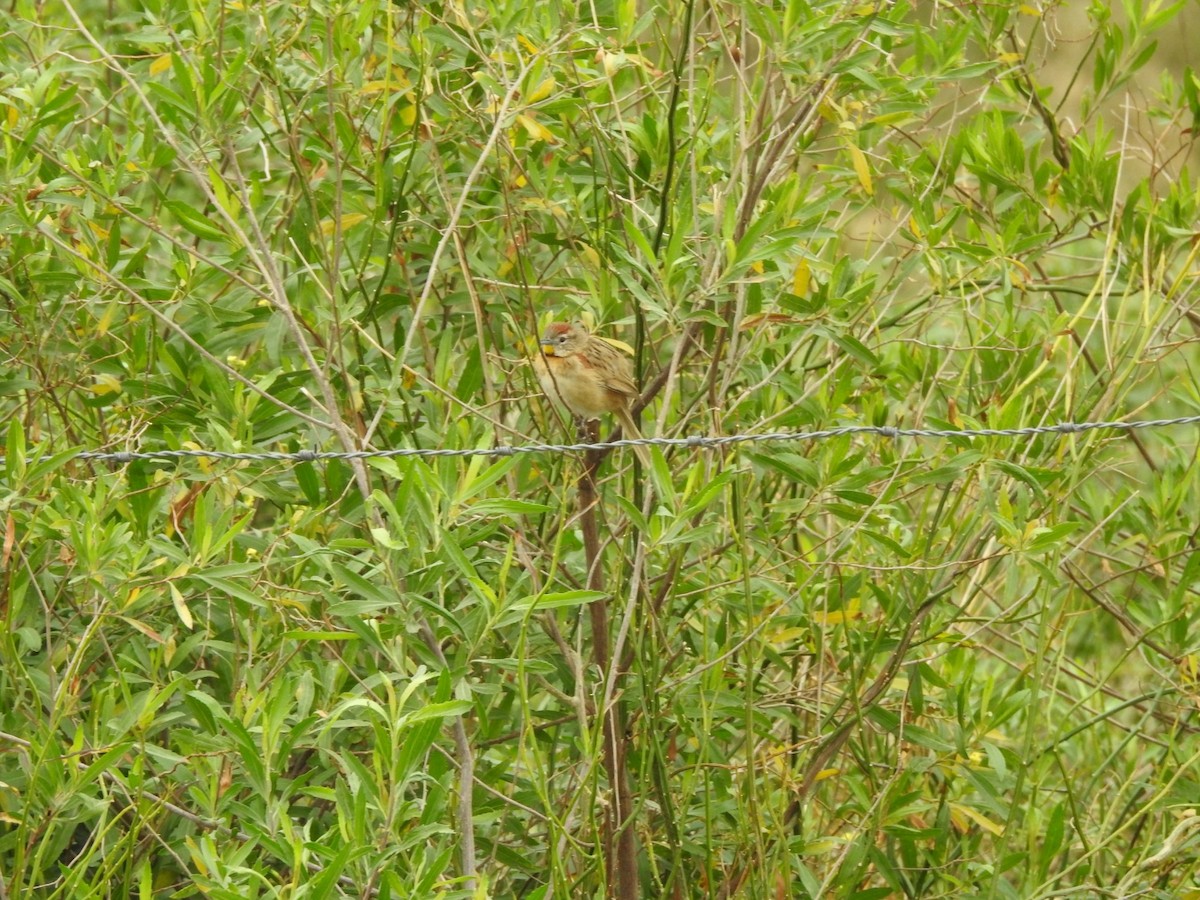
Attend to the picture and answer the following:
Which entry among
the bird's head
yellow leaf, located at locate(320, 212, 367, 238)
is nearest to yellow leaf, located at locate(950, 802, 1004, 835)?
the bird's head

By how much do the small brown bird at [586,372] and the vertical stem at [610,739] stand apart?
0.34 metres

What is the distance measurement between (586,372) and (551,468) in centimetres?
44

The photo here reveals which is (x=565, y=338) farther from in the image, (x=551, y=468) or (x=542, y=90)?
(x=542, y=90)

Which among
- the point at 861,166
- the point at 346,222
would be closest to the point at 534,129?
the point at 346,222

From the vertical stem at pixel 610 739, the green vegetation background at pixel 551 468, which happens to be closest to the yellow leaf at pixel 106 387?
the green vegetation background at pixel 551 468

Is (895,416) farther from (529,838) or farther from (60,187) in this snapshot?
(60,187)

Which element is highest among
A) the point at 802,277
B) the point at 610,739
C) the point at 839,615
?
the point at 802,277

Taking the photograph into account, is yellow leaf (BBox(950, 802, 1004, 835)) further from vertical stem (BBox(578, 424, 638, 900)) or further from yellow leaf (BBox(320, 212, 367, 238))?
yellow leaf (BBox(320, 212, 367, 238))

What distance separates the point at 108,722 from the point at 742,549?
1.48m

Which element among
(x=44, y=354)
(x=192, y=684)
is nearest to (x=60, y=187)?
(x=44, y=354)

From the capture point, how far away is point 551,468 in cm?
419

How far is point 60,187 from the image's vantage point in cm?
378

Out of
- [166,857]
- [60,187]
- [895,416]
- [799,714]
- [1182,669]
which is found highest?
[60,187]

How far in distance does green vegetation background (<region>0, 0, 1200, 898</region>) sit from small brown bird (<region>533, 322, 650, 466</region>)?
0.12 m
